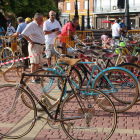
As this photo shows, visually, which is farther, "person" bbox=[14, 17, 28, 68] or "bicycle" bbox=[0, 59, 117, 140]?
"person" bbox=[14, 17, 28, 68]

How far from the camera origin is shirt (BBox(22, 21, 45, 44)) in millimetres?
7227

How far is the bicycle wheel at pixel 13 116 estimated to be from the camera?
4.14m

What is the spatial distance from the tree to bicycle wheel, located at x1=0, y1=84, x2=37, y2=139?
924 inches

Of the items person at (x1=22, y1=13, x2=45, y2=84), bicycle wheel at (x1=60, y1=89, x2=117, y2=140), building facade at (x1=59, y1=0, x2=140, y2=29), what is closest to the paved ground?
bicycle wheel at (x1=60, y1=89, x2=117, y2=140)

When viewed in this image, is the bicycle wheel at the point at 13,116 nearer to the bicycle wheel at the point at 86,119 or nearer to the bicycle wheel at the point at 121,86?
the bicycle wheel at the point at 86,119

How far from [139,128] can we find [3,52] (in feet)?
22.9

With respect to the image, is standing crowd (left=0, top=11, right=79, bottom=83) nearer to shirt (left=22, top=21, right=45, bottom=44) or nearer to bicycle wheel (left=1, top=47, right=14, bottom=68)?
shirt (left=22, top=21, right=45, bottom=44)

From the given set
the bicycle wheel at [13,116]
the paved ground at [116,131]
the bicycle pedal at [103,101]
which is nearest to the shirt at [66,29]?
the paved ground at [116,131]

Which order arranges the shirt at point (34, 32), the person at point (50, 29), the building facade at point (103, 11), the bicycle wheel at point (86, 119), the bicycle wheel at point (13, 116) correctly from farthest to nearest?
the building facade at point (103, 11), the person at point (50, 29), the shirt at point (34, 32), the bicycle wheel at point (13, 116), the bicycle wheel at point (86, 119)

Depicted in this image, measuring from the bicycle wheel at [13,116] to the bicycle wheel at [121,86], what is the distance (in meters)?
1.49

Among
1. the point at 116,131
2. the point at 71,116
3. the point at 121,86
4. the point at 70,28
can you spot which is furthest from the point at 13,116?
the point at 70,28

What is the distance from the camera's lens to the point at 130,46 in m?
8.74

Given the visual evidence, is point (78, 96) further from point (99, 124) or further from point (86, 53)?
point (86, 53)

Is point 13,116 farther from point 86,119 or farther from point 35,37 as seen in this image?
point 35,37
